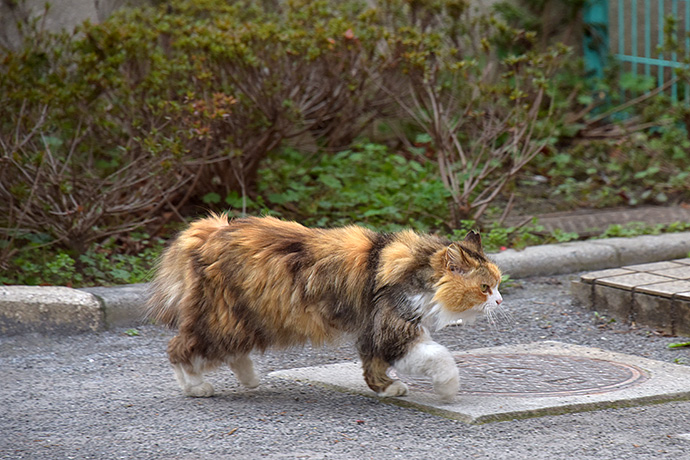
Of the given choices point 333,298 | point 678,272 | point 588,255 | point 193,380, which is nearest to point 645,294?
point 678,272

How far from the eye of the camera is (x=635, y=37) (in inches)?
391

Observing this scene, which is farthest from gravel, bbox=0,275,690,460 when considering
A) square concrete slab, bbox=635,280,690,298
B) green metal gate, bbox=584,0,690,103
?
green metal gate, bbox=584,0,690,103

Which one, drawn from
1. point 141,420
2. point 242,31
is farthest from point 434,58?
point 141,420

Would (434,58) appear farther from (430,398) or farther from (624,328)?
(430,398)

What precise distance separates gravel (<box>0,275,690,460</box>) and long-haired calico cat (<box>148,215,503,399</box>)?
216mm

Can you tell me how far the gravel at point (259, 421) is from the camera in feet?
10.5

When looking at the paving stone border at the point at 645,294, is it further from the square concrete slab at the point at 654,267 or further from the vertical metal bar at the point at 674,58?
the vertical metal bar at the point at 674,58

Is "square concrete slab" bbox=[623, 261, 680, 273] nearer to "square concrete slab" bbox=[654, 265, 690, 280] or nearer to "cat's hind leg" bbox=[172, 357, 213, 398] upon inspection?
"square concrete slab" bbox=[654, 265, 690, 280]

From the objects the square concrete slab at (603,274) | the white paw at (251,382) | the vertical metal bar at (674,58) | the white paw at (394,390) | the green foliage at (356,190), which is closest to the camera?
the white paw at (394,390)

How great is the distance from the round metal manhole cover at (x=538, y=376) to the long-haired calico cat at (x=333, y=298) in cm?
35

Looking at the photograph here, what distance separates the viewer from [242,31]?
6.47m

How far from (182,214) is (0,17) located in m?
2.36

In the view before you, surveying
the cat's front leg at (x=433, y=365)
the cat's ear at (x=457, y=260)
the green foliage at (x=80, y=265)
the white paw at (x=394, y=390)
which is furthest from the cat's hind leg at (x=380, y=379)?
the green foliage at (x=80, y=265)

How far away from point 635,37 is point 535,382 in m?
7.04
